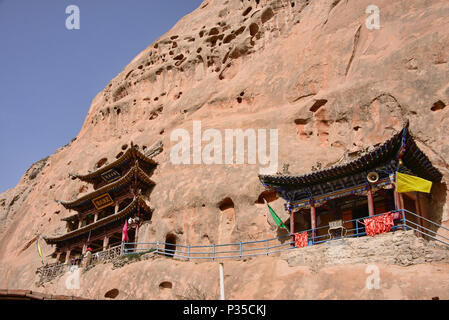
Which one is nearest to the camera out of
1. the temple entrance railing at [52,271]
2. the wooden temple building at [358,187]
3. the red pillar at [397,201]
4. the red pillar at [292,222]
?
the red pillar at [397,201]

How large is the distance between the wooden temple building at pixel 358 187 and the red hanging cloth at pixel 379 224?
535 millimetres

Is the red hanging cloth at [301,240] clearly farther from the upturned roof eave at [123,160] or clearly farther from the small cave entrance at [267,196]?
the upturned roof eave at [123,160]

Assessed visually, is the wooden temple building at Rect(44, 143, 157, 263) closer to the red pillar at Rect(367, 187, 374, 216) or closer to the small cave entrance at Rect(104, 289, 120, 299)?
the small cave entrance at Rect(104, 289, 120, 299)

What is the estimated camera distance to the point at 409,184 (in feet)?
50.1

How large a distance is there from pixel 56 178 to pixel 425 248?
33671mm

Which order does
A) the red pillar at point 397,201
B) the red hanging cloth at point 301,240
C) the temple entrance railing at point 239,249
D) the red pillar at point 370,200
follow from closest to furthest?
the red pillar at point 397,201 → the red pillar at point 370,200 → the red hanging cloth at point 301,240 → the temple entrance railing at point 239,249

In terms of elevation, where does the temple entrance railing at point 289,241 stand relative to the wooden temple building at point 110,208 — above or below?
below

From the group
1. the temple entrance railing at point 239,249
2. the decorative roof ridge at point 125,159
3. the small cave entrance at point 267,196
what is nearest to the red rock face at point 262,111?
the small cave entrance at point 267,196

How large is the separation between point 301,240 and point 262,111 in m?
11.4

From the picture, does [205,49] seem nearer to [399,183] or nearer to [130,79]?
[130,79]

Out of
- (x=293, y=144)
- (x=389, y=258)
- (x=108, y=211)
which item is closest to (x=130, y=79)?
(x=108, y=211)

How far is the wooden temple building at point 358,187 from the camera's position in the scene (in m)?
15.6

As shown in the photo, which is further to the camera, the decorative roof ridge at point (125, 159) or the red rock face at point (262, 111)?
the decorative roof ridge at point (125, 159)

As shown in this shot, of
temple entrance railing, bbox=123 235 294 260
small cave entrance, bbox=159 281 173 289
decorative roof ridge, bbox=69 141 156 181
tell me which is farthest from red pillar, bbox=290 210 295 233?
decorative roof ridge, bbox=69 141 156 181
